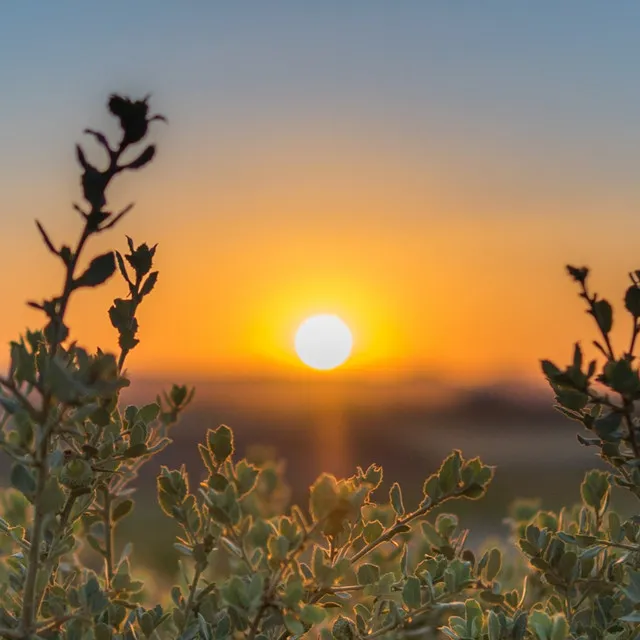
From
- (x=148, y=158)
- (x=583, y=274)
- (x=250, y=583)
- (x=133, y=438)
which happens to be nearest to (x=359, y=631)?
(x=250, y=583)

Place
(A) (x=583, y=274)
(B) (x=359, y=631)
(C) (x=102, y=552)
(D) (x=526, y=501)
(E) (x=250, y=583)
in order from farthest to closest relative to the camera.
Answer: (D) (x=526, y=501) < (C) (x=102, y=552) < (B) (x=359, y=631) < (A) (x=583, y=274) < (E) (x=250, y=583)

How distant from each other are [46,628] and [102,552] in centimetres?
55

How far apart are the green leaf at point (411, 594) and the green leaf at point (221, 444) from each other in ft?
1.46

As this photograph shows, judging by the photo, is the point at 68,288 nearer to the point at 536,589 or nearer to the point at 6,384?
the point at 6,384

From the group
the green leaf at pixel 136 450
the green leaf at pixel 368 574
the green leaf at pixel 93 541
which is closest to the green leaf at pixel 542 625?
the green leaf at pixel 368 574

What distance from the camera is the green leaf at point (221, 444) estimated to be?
5.31ft

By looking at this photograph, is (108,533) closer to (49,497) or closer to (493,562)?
(49,497)

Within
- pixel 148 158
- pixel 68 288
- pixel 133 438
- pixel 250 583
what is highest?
pixel 148 158

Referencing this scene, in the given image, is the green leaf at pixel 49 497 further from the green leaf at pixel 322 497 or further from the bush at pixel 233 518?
the green leaf at pixel 322 497

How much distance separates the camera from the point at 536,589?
2.43 metres

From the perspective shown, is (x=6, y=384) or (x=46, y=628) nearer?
(x=6, y=384)

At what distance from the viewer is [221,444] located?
1.63m

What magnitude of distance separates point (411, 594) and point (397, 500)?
0.91 feet

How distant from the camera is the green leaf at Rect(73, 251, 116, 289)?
1.38 meters
